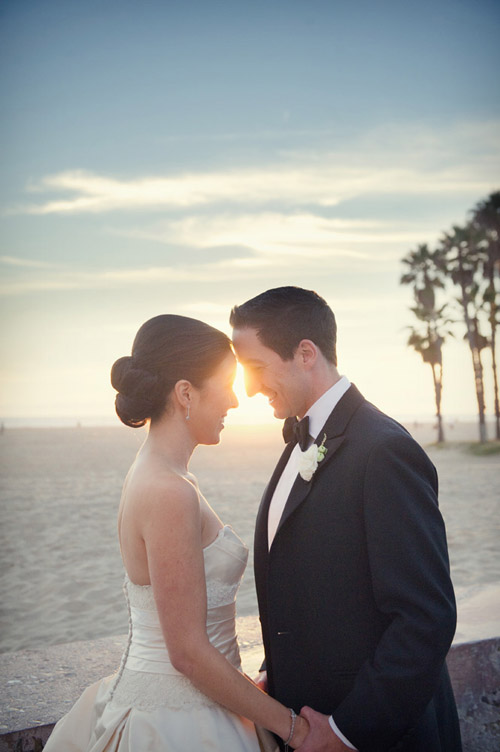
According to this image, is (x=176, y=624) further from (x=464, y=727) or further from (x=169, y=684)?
(x=464, y=727)

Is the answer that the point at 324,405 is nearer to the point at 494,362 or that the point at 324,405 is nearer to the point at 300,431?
the point at 300,431

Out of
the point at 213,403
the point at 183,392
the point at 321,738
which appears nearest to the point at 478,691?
the point at 321,738

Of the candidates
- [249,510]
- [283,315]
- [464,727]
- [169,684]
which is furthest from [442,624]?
[249,510]

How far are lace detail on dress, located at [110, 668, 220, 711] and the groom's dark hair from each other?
52.0 inches

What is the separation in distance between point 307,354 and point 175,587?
3.57ft

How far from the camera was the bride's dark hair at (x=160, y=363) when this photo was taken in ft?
8.39

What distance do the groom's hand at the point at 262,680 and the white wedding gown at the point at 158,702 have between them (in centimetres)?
22

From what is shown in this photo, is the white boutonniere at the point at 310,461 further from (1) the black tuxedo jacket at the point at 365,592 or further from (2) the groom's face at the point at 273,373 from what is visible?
(2) the groom's face at the point at 273,373

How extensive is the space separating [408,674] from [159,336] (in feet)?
4.82

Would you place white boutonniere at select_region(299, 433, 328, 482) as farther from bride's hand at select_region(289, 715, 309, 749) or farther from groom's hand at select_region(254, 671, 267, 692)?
groom's hand at select_region(254, 671, 267, 692)

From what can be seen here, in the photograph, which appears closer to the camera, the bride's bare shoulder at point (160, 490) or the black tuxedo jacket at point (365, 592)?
the black tuxedo jacket at point (365, 592)

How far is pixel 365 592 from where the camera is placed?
229 cm

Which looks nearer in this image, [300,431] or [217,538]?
[217,538]

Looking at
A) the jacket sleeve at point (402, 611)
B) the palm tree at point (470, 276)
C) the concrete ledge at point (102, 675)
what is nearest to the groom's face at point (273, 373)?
the jacket sleeve at point (402, 611)
